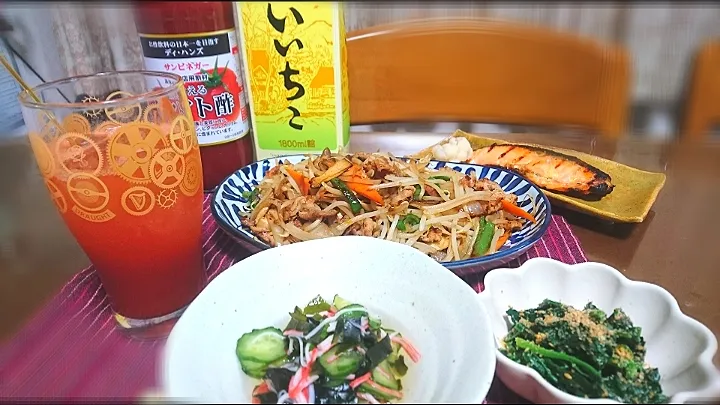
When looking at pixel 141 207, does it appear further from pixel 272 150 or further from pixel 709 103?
pixel 709 103

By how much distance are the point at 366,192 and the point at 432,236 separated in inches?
5.2

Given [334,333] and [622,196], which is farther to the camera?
[622,196]

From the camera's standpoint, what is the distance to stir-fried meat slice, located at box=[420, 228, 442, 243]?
0.83 m

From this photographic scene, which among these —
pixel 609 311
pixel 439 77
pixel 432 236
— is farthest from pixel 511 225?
pixel 439 77

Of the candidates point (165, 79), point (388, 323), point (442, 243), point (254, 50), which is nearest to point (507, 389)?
point (388, 323)

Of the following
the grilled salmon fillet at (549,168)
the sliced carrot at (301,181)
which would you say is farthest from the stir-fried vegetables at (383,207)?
the grilled salmon fillet at (549,168)

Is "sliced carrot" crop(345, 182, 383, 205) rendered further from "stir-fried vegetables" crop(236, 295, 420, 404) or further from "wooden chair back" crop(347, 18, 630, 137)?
"wooden chair back" crop(347, 18, 630, 137)

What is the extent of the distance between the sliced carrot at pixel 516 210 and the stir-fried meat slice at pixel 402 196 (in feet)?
0.52

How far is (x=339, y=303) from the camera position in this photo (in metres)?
0.62

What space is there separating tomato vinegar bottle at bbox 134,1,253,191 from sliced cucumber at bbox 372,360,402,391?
1.81ft

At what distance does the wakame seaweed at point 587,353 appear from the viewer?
0.52m

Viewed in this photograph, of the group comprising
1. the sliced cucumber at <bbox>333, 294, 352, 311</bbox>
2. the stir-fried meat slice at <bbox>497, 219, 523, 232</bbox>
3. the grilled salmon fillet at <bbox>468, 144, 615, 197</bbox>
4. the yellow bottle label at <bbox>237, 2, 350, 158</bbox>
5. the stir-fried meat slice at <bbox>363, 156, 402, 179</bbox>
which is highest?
the yellow bottle label at <bbox>237, 2, 350, 158</bbox>

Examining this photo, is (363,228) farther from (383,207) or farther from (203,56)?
(203,56)

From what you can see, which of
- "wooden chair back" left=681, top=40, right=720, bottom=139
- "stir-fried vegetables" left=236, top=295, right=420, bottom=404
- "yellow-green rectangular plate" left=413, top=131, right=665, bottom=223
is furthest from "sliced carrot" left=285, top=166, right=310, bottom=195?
"wooden chair back" left=681, top=40, right=720, bottom=139
